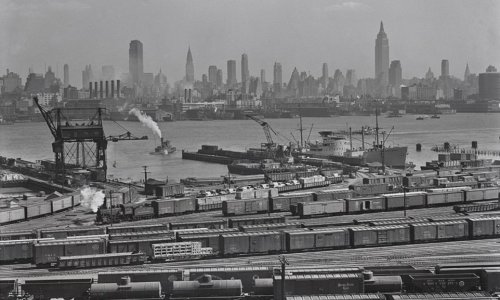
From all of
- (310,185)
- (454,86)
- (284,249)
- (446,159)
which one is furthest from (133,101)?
(284,249)

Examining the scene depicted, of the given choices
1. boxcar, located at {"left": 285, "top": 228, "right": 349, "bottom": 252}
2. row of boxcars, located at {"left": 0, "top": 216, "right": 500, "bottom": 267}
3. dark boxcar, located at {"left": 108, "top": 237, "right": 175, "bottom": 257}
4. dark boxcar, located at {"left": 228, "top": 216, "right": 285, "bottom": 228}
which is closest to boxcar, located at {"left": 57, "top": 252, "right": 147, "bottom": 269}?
row of boxcars, located at {"left": 0, "top": 216, "right": 500, "bottom": 267}

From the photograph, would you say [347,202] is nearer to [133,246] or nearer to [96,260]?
[133,246]

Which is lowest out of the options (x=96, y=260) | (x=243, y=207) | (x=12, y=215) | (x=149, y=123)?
(x=96, y=260)

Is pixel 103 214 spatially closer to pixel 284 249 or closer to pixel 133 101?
pixel 284 249

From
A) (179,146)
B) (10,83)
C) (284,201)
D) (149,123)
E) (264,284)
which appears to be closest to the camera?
(264,284)

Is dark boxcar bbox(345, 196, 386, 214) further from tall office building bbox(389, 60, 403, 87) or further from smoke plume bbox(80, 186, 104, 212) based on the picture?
tall office building bbox(389, 60, 403, 87)

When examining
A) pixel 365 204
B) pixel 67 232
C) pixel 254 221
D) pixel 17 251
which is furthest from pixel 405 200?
pixel 17 251
